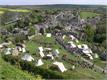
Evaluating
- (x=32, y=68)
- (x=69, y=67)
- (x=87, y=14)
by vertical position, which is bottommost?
(x=87, y=14)

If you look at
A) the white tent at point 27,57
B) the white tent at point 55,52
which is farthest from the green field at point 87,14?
the white tent at point 27,57

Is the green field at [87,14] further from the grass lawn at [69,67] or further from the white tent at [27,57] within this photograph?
the white tent at [27,57]

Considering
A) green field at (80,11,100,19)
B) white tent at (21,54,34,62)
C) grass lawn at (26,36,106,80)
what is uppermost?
white tent at (21,54,34,62)

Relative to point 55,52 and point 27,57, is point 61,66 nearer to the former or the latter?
point 27,57

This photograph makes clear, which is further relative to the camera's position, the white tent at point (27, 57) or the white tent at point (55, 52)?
the white tent at point (55, 52)

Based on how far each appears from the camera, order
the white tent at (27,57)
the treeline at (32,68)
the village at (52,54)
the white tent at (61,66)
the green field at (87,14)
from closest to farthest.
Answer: the treeline at (32,68) → the white tent at (61,66) → the village at (52,54) → the white tent at (27,57) → the green field at (87,14)

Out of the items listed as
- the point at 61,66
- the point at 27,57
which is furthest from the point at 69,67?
the point at 27,57

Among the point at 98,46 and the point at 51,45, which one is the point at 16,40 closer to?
the point at 51,45

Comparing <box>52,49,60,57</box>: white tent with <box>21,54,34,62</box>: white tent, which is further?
<box>52,49,60,57</box>: white tent

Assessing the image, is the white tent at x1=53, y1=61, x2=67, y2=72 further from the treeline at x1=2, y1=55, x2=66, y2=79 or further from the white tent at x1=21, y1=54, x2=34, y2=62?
the white tent at x1=21, y1=54, x2=34, y2=62

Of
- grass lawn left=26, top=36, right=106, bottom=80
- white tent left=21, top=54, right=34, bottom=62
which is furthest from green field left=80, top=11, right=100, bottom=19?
white tent left=21, top=54, right=34, bottom=62

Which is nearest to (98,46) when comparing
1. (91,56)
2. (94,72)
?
(91,56)
